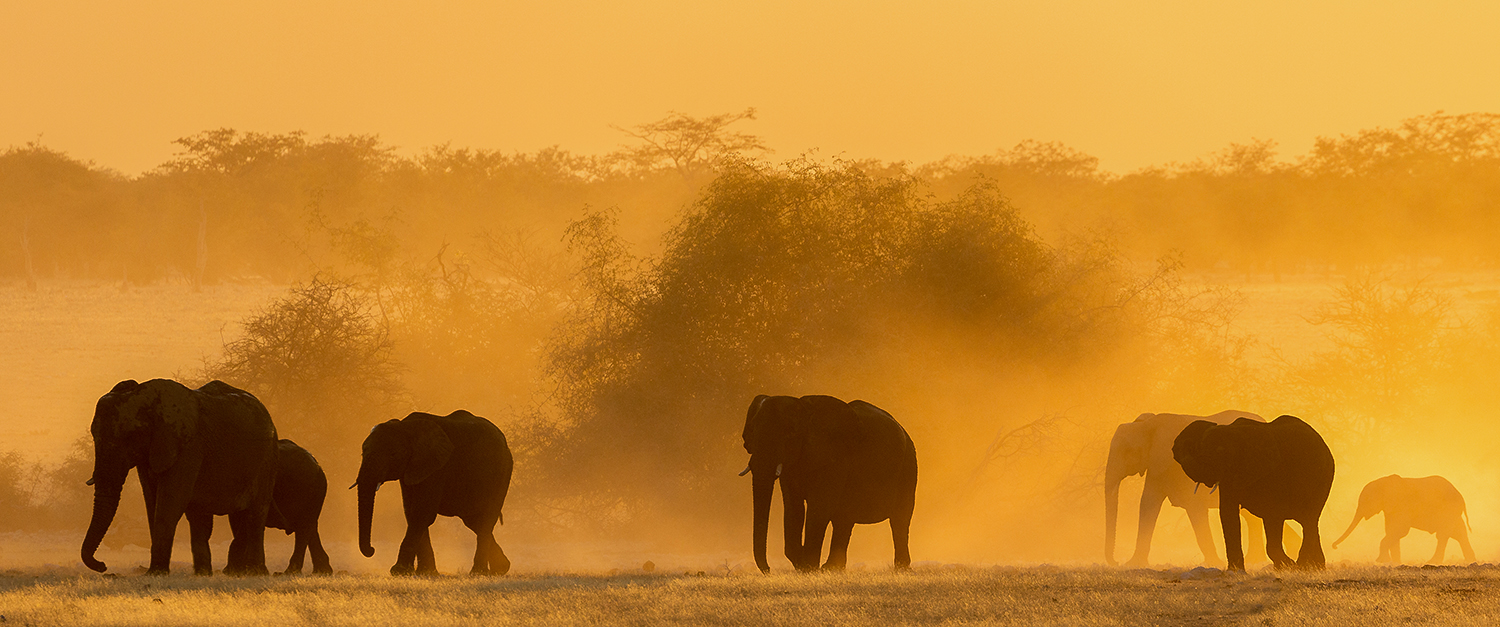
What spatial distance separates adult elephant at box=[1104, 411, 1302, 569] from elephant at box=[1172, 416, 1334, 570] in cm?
564

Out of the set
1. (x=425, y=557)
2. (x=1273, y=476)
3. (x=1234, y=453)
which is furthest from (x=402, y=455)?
(x=1273, y=476)

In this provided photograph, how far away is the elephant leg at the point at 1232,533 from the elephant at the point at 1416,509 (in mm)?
7667

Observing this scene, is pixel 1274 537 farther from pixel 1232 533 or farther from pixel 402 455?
pixel 402 455

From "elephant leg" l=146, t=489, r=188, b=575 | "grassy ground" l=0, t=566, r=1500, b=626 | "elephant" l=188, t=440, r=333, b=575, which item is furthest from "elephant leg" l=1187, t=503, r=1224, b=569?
"elephant leg" l=146, t=489, r=188, b=575

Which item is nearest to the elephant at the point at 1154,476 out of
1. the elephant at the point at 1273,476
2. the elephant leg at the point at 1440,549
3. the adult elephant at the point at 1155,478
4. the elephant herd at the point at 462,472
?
the adult elephant at the point at 1155,478

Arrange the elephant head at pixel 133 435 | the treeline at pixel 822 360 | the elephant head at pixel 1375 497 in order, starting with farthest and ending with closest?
the treeline at pixel 822 360
the elephant head at pixel 1375 497
the elephant head at pixel 133 435

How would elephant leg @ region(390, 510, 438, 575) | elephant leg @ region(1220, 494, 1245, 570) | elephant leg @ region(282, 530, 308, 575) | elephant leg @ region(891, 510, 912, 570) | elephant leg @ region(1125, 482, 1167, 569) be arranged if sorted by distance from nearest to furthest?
1. elephant leg @ region(390, 510, 438, 575)
2. elephant leg @ region(1220, 494, 1245, 570)
3. elephant leg @ region(282, 530, 308, 575)
4. elephant leg @ region(891, 510, 912, 570)
5. elephant leg @ region(1125, 482, 1167, 569)

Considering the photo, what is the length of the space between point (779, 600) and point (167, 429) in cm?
646

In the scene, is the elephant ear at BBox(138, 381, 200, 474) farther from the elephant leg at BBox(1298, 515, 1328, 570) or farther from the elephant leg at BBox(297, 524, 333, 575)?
the elephant leg at BBox(1298, 515, 1328, 570)

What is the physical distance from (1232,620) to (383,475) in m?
8.96

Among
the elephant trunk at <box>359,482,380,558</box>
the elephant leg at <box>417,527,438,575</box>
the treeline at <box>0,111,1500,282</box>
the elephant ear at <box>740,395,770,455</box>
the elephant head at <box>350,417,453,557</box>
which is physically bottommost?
the elephant leg at <box>417,527,438,575</box>

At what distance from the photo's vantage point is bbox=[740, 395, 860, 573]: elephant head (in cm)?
1714

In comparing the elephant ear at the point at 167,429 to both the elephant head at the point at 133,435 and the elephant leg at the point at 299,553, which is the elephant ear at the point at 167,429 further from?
the elephant leg at the point at 299,553

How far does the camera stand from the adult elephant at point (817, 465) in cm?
1716
